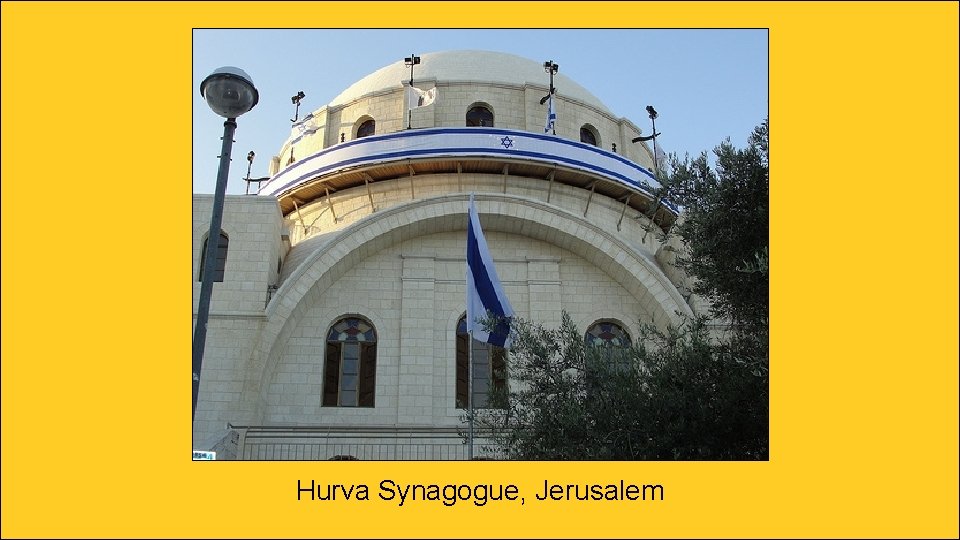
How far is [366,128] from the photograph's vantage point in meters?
25.4

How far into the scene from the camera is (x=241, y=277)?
1862cm

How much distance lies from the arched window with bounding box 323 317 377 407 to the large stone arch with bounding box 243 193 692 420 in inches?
37.6

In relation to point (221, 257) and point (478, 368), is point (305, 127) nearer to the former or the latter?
point (221, 257)

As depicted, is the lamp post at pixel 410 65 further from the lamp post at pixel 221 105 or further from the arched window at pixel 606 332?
the lamp post at pixel 221 105

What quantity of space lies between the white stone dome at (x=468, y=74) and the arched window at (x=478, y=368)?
912 centimetres

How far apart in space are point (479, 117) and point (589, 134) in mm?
3360

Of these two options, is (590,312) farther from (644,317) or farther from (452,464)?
(452,464)

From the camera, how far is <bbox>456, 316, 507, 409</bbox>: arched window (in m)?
A: 18.5

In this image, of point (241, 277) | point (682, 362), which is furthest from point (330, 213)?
point (682, 362)

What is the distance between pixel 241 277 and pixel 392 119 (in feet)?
26.5

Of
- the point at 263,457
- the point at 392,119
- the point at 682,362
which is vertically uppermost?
the point at 392,119

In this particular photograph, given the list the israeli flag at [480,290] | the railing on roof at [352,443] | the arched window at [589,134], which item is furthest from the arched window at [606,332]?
the arched window at [589,134]

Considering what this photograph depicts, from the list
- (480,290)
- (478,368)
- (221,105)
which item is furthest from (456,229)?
(221,105)

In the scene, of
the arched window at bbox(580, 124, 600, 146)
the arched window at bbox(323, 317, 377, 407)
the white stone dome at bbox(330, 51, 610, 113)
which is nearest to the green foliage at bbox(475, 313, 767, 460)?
the arched window at bbox(323, 317, 377, 407)
